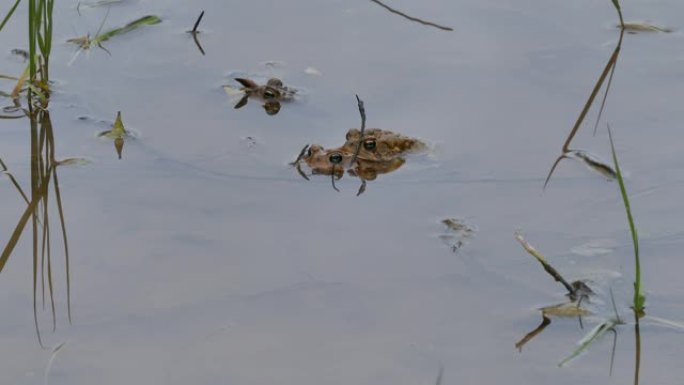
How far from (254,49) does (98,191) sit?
3.53 ft

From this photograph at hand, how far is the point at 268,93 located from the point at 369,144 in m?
0.53

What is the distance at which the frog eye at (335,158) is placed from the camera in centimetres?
339

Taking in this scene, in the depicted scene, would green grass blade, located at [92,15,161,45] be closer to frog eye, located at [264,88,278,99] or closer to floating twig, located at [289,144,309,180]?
frog eye, located at [264,88,278,99]

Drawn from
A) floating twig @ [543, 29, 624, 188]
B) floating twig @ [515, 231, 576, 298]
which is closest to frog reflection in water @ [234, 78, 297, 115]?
floating twig @ [543, 29, 624, 188]

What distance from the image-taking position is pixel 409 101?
3756 millimetres

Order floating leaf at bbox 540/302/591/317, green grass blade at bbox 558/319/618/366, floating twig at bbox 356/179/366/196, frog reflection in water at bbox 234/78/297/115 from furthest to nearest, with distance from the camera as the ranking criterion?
frog reflection in water at bbox 234/78/297/115 < floating twig at bbox 356/179/366/196 < floating leaf at bbox 540/302/591/317 < green grass blade at bbox 558/319/618/366

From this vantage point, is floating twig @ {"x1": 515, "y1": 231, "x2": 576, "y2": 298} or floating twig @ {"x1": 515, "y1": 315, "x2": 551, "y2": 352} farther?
floating twig @ {"x1": 515, "y1": 231, "x2": 576, "y2": 298}

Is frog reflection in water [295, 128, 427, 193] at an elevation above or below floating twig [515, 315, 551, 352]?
below

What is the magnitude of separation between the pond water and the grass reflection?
0.07 ft

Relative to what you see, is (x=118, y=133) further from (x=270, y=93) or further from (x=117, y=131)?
(x=270, y=93)

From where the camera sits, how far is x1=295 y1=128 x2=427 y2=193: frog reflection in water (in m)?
3.40

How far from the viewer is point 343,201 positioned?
3.24m

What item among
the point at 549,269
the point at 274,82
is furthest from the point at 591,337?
the point at 274,82

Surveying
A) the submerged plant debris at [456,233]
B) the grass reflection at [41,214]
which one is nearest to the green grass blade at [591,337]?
the submerged plant debris at [456,233]
